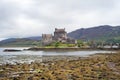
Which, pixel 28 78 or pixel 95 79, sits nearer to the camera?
pixel 95 79

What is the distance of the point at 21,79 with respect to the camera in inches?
1087

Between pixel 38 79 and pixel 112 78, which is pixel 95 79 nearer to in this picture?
pixel 112 78

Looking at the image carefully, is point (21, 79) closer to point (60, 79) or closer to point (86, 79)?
point (60, 79)

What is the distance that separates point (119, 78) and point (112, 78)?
71cm

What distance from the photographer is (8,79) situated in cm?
2773

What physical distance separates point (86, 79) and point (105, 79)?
192 cm

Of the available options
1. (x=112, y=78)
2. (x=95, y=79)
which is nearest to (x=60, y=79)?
(x=95, y=79)

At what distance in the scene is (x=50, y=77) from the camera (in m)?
28.2

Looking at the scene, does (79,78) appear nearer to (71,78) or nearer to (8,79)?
(71,78)

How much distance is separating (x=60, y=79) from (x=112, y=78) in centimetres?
538

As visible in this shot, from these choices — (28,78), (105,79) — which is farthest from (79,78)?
(28,78)

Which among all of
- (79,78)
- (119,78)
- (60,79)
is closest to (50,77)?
(60,79)

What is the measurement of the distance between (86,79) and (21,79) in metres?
6.82

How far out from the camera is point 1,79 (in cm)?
2802
